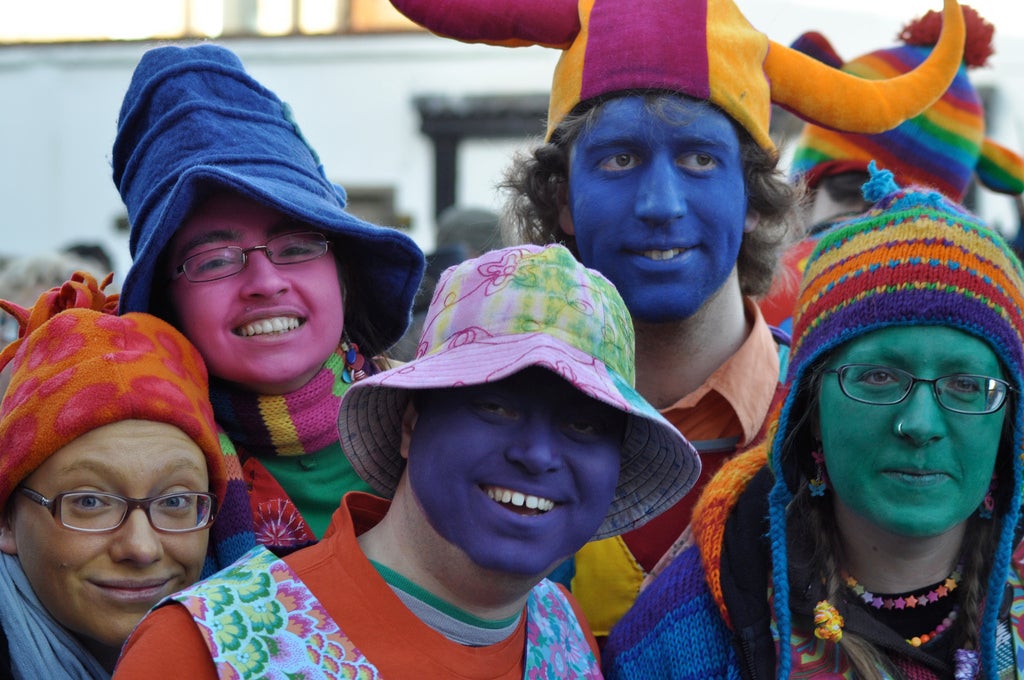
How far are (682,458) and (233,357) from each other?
38.3 inches

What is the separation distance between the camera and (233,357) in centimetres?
283

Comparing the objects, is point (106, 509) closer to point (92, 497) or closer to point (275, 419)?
point (92, 497)

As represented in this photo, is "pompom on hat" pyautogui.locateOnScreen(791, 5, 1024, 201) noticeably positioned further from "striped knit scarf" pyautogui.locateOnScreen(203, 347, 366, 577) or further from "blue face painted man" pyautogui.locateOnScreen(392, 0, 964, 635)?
"striped knit scarf" pyautogui.locateOnScreen(203, 347, 366, 577)

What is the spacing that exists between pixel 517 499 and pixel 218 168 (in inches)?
39.4

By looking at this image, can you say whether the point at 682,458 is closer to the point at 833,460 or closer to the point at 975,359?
the point at 833,460

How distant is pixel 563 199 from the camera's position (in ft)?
12.0

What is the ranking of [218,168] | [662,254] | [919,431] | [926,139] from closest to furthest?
1. [919,431]
2. [218,168]
3. [662,254]
4. [926,139]

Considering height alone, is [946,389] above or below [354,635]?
above

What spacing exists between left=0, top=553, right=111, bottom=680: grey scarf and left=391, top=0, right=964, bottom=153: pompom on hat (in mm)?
1610

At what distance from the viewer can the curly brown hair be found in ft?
11.2

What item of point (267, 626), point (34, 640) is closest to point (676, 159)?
point (267, 626)

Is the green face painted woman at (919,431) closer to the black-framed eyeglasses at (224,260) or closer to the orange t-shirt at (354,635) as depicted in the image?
the orange t-shirt at (354,635)

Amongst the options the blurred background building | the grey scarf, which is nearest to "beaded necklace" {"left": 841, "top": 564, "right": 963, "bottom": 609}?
the grey scarf

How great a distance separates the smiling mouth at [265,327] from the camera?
9.36ft
